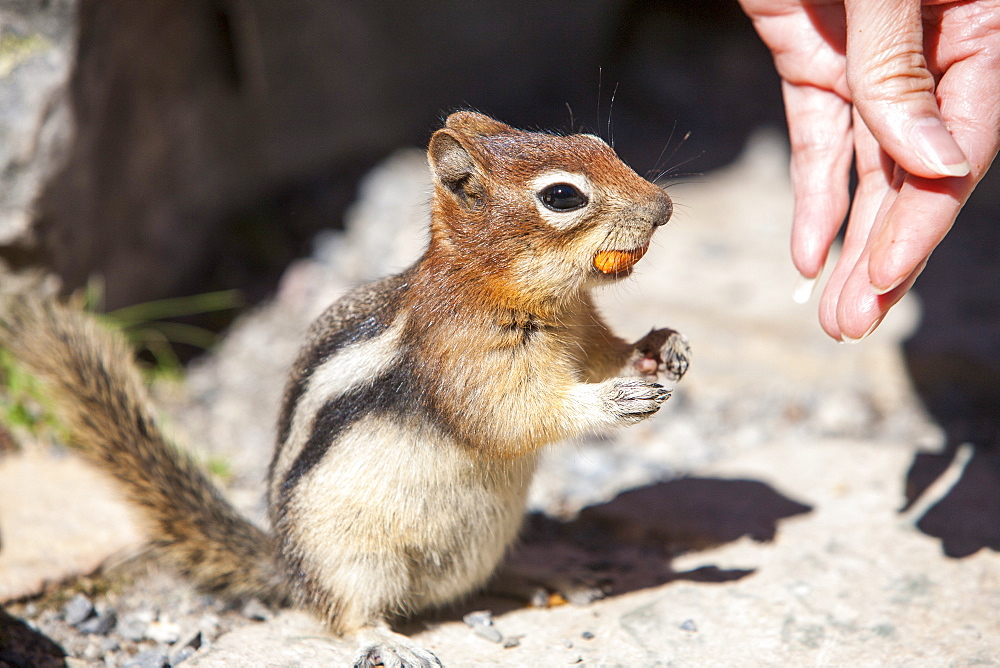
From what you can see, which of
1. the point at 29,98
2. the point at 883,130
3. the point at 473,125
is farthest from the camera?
the point at 29,98

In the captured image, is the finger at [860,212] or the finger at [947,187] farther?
the finger at [860,212]

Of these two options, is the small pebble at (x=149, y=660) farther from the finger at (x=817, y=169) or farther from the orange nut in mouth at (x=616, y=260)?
the finger at (x=817, y=169)

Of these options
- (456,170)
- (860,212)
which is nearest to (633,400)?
(456,170)

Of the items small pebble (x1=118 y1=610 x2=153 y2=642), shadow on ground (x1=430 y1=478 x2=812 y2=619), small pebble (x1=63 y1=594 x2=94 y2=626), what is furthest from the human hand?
small pebble (x1=63 y1=594 x2=94 y2=626)

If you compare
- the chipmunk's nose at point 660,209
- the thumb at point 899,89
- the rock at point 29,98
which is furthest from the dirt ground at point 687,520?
the rock at point 29,98

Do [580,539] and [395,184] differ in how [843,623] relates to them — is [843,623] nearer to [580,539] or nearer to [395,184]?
[580,539]

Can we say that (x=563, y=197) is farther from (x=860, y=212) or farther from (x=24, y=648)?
(x=24, y=648)

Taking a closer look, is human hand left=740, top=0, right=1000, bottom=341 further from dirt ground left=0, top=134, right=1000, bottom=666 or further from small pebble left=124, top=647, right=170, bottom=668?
small pebble left=124, top=647, right=170, bottom=668
